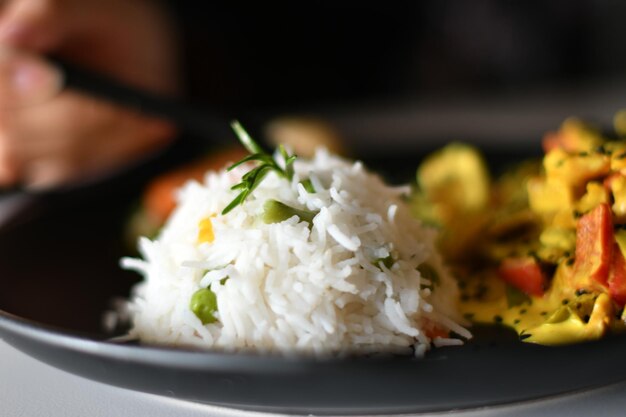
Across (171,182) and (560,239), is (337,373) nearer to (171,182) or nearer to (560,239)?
(560,239)

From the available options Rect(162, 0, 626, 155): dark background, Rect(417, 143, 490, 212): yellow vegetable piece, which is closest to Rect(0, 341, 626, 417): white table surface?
Rect(417, 143, 490, 212): yellow vegetable piece

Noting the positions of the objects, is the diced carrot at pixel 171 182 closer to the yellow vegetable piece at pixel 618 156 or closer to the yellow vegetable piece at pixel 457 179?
the yellow vegetable piece at pixel 457 179

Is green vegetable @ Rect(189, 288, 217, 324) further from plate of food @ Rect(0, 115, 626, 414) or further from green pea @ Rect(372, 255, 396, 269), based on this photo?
green pea @ Rect(372, 255, 396, 269)

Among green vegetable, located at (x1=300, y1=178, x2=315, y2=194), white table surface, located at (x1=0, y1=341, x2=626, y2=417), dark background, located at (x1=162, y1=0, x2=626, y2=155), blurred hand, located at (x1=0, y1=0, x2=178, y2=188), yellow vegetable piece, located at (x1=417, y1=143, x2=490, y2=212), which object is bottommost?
white table surface, located at (x1=0, y1=341, x2=626, y2=417)

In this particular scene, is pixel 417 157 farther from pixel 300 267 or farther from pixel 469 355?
pixel 469 355

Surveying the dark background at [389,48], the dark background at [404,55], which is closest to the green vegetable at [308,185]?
the dark background at [404,55]

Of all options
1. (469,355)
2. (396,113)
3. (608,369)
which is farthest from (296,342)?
(396,113)
